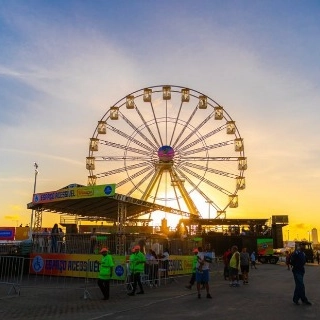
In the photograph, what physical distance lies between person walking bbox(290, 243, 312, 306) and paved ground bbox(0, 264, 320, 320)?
26 cm

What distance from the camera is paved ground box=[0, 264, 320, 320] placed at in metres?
9.30

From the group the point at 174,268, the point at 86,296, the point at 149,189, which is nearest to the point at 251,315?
the point at 86,296

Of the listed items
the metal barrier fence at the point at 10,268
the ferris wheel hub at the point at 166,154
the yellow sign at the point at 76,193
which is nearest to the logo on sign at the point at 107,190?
the yellow sign at the point at 76,193

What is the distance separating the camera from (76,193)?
22125 mm

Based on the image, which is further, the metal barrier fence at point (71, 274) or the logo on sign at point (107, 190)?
the logo on sign at point (107, 190)

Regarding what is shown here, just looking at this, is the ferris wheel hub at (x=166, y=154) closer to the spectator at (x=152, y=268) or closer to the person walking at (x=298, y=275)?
the spectator at (x=152, y=268)

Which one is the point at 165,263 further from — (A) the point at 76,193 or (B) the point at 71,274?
(A) the point at 76,193

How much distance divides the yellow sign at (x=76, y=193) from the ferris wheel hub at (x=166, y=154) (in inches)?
684

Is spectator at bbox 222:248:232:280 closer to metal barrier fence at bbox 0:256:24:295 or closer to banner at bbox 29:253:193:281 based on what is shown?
banner at bbox 29:253:193:281

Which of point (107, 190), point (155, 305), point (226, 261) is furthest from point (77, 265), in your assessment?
point (155, 305)

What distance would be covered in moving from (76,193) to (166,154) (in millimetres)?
18228

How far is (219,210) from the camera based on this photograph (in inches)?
1599

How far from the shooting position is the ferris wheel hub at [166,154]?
129 feet

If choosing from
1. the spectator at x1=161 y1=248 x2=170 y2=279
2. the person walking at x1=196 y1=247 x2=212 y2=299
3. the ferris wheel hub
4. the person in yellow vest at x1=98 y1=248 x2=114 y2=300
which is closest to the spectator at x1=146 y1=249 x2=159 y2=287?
the spectator at x1=161 y1=248 x2=170 y2=279
